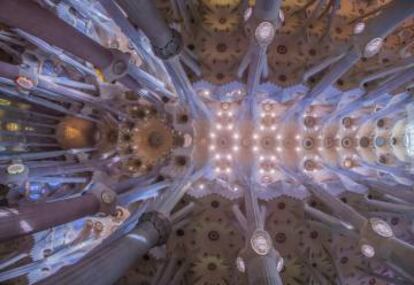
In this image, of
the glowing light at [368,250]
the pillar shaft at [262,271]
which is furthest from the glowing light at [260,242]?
the glowing light at [368,250]

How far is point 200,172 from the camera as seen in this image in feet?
46.4

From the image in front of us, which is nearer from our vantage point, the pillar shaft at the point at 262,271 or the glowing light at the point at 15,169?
the pillar shaft at the point at 262,271

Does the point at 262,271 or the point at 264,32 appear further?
the point at 264,32

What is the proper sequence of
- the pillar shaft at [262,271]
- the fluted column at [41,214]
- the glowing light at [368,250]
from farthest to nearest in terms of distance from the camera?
1. the glowing light at [368,250]
2. the pillar shaft at [262,271]
3. the fluted column at [41,214]

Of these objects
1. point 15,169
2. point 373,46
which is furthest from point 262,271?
point 15,169

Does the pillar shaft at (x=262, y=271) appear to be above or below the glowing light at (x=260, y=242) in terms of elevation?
below

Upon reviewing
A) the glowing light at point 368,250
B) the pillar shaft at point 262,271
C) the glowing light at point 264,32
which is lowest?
the glowing light at point 368,250

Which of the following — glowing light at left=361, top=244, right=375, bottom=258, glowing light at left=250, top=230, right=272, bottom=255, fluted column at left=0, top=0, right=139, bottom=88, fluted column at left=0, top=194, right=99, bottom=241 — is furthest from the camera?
glowing light at left=361, top=244, right=375, bottom=258

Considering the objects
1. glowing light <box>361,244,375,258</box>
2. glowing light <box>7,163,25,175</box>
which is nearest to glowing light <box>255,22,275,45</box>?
glowing light <box>361,244,375,258</box>

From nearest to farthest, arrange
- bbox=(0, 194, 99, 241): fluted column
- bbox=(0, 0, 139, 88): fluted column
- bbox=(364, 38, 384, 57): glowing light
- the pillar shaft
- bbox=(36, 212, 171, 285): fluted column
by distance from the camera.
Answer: bbox=(36, 212, 171, 285): fluted column → bbox=(0, 0, 139, 88): fluted column → bbox=(0, 194, 99, 241): fluted column → the pillar shaft → bbox=(364, 38, 384, 57): glowing light

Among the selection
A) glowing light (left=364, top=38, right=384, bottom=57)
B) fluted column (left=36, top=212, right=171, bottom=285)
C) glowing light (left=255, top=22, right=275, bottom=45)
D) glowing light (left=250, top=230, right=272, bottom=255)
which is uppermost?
glowing light (left=255, top=22, right=275, bottom=45)

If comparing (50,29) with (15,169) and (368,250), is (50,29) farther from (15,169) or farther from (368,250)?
(368,250)

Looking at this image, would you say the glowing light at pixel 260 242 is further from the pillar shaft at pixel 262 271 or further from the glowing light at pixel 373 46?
the glowing light at pixel 373 46

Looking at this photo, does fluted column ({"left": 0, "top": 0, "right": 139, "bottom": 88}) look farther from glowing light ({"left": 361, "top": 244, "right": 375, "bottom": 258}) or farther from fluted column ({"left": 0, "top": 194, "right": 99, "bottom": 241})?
glowing light ({"left": 361, "top": 244, "right": 375, "bottom": 258})
